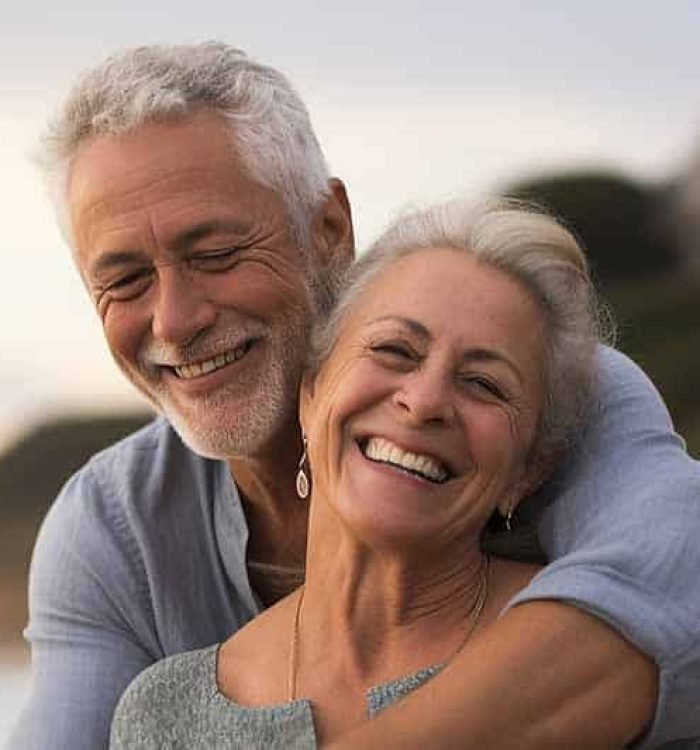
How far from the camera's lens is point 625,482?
7.54 ft

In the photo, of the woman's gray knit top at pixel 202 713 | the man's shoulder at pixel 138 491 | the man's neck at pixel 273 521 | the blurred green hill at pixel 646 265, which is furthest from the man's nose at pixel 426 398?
the blurred green hill at pixel 646 265

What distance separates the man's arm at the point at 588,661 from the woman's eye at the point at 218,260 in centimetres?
67

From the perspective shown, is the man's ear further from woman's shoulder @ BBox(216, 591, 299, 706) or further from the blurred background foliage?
the blurred background foliage

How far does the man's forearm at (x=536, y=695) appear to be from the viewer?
82.3 inches

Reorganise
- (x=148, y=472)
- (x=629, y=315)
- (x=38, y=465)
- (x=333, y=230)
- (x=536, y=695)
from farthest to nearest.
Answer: (x=38, y=465) → (x=629, y=315) → (x=148, y=472) → (x=333, y=230) → (x=536, y=695)

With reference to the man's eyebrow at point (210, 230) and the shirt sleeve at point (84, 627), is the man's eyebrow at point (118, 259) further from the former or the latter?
the shirt sleeve at point (84, 627)

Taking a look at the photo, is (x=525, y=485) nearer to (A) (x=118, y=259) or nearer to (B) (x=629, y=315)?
(A) (x=118, y=259)

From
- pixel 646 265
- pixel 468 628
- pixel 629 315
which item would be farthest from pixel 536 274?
pixel 646 265

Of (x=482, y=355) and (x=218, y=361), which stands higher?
(x=482, y=355)

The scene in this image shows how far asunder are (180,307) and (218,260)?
3.3 inches

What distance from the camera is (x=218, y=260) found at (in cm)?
260

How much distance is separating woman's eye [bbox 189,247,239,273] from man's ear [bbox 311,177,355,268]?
152 millimetres

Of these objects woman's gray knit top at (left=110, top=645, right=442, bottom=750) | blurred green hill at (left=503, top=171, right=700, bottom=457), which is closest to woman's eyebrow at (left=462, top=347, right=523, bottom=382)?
woman's gray knit top at (left=110, top=645, right=442, bottom=750)

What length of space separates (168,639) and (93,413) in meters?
4.58
